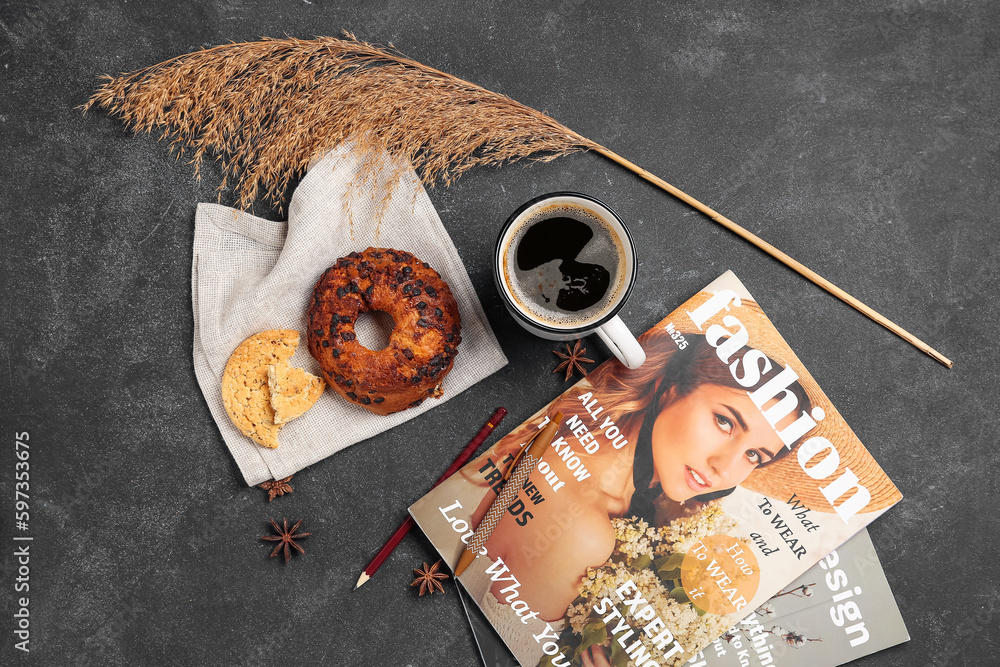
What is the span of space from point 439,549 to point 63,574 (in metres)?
1.28

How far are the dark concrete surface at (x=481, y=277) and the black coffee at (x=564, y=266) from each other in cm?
28

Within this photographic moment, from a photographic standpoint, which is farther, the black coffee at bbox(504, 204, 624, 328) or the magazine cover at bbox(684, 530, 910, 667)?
the magazine cover at bbox(684, 530, 910, 667)

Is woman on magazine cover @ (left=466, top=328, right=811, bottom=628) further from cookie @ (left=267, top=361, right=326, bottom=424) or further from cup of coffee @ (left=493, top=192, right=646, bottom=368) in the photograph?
cookie @ (left=267, top=361, right=326, bottom=424)

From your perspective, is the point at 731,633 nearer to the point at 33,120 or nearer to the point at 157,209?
the point at 157,209

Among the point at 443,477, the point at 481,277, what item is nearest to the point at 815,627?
the point at 443,477

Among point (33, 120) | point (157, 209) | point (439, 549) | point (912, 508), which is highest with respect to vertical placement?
point (33, 120)

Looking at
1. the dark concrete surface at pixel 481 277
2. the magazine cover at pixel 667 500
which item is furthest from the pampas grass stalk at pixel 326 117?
the magazine cover at pixel 667 500

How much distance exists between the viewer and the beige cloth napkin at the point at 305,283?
2.00 metres

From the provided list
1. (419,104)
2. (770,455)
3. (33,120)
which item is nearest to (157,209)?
(33,120)

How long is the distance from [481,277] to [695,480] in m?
1.00

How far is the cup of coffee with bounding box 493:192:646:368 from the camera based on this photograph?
177 cm

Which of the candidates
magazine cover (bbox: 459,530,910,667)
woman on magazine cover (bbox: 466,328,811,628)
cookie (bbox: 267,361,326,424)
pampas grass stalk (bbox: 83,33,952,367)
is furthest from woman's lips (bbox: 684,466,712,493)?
cookie (bbox: 267,361,326,424)

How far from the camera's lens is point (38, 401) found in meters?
2.04

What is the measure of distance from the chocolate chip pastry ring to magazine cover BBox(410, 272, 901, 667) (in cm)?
38
